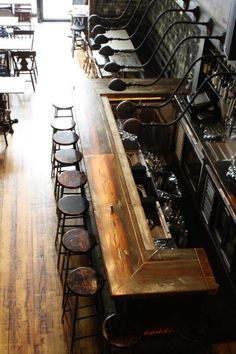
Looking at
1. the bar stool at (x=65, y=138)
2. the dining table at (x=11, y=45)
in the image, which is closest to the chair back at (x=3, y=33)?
the dining table at (x=11, y=45)

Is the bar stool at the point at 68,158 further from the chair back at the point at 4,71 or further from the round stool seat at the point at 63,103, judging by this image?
the chair back at the point at 4,71

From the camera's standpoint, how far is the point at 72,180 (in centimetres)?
580

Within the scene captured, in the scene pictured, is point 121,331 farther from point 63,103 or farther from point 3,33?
point 3,33

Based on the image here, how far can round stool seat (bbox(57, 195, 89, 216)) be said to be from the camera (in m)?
5.33

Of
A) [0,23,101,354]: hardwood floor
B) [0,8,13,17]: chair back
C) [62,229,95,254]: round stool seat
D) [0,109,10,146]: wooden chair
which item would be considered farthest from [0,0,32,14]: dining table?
[62,229,95,254]: round stool seat

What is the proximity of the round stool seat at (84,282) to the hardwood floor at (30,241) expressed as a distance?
0.74 meters

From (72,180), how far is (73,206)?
1.61 feet

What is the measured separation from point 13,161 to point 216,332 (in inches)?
167

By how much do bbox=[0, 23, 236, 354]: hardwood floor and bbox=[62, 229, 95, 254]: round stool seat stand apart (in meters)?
0.79

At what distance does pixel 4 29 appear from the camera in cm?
1114

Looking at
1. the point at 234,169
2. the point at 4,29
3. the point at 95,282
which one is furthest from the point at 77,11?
the point at 95,282

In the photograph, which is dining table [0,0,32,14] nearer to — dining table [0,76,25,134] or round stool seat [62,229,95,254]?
dining table [0,76,25,134]

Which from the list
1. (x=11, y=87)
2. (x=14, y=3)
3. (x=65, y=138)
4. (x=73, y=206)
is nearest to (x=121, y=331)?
(x=73, y=206)

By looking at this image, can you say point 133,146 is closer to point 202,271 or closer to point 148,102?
point 148,102
